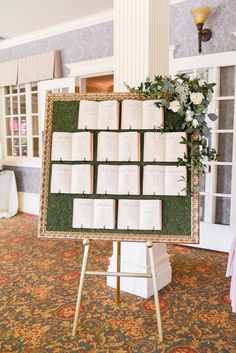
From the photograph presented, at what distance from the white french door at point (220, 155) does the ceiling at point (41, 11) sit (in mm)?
1458

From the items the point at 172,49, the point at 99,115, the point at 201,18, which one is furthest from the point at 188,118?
the point at 172,49

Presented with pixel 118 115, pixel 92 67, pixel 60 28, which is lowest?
pixel 118 115

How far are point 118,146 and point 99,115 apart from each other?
245 mm

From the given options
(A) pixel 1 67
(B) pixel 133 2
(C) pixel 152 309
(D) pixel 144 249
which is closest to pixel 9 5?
(A) pixel 1 67

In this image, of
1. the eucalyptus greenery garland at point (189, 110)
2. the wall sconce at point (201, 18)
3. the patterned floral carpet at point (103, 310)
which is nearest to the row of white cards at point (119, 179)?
the eucalyptus greenery garland at point (189, 110)

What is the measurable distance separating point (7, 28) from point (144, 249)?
4.35 m

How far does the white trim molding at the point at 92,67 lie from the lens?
477 centimetres

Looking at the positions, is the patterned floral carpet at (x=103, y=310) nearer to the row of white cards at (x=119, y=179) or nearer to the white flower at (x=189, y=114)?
the row of white cards at (x=119, y=179)

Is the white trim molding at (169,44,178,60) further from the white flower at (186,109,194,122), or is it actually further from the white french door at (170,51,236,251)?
the white flower at (186,109,194,122)

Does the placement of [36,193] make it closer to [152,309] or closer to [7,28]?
[7,28]

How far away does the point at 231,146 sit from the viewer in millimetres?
3852

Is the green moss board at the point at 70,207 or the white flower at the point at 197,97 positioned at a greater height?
the white flower at the point at 197,97

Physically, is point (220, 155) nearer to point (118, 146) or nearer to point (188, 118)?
point (188, 118)

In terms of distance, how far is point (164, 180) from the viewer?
2.11 metres
